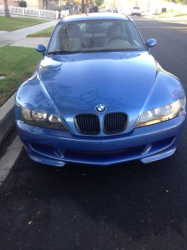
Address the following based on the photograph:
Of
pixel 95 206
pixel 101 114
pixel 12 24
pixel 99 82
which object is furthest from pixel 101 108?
pixel 12 24

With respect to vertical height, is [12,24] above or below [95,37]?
below

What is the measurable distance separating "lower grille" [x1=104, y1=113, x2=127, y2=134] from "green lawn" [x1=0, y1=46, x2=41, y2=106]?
2691mm

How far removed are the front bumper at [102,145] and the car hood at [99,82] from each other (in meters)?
0.23

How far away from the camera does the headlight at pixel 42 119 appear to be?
2576mm

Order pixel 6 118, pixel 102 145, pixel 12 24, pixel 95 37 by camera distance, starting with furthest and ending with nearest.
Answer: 1. pixel 12 24
2. pixel 95 37
3. pixel 6 118
4. pixel 102 145

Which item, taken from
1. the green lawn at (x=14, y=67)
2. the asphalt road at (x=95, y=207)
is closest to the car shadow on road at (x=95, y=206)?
the asphalt road at (x=95, y=207)

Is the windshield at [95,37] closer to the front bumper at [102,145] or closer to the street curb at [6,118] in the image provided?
the street curb at [6,118]

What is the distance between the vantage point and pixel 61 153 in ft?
8.81

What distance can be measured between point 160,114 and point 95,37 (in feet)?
7.72

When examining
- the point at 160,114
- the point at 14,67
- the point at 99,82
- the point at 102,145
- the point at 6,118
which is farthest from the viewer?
the point at 14,67

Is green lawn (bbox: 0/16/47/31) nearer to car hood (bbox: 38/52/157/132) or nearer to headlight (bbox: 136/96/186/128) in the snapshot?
car hood (bbox: 38/52/157/132)

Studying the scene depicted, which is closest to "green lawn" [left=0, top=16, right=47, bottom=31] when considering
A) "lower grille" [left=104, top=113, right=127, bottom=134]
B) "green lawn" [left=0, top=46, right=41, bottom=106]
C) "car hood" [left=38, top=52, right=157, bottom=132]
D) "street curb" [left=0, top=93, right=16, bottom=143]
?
"green lawn" [left=0, top=46, right=41, bottom=106]

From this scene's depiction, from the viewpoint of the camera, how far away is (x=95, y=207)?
8.13 ft

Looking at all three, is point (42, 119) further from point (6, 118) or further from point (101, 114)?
point (6, 118)
